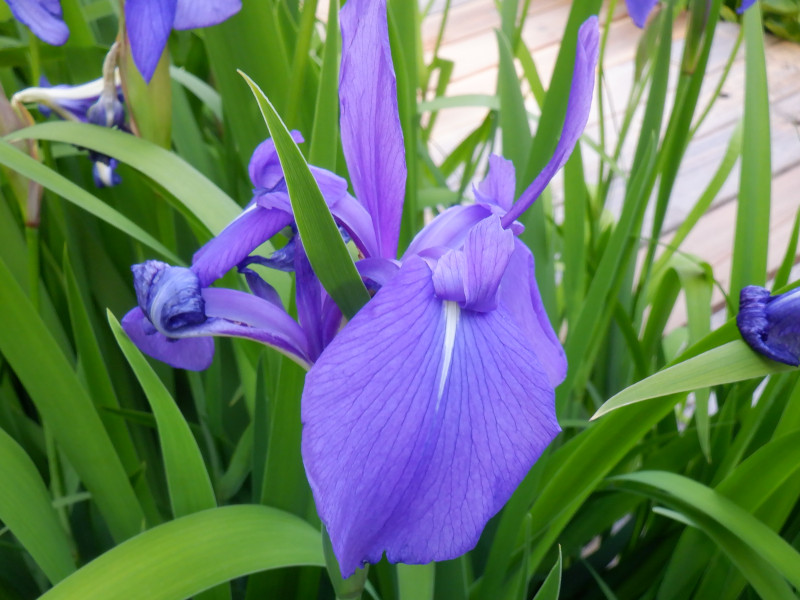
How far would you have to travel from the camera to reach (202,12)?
434 mm

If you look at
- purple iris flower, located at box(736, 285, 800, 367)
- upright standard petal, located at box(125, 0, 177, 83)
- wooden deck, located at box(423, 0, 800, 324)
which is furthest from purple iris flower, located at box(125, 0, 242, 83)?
wooden deck, located at box(423, 0, 800, 324)

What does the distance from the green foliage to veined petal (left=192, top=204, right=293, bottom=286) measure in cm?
6

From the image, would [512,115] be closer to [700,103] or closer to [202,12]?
[202,12]

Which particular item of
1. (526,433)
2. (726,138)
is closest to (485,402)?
(526,433)

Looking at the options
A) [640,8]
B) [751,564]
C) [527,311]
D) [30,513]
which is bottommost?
[751,564]

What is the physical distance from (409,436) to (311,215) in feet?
0.30

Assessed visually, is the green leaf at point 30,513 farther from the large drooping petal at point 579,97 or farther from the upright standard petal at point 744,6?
the upright standard petal at point 744,6

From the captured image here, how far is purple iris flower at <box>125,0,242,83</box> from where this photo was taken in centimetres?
43

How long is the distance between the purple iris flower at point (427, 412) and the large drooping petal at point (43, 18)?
1.07ft

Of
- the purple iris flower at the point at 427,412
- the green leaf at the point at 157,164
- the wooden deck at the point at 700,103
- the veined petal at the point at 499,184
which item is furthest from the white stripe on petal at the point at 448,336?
the wooden deck at the point at 700,103

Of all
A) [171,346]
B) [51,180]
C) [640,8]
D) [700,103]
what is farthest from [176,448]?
[700,103]

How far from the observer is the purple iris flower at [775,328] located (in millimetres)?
299

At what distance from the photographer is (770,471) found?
18.4 inches

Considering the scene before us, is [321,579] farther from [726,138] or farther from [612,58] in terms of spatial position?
[612,58]
